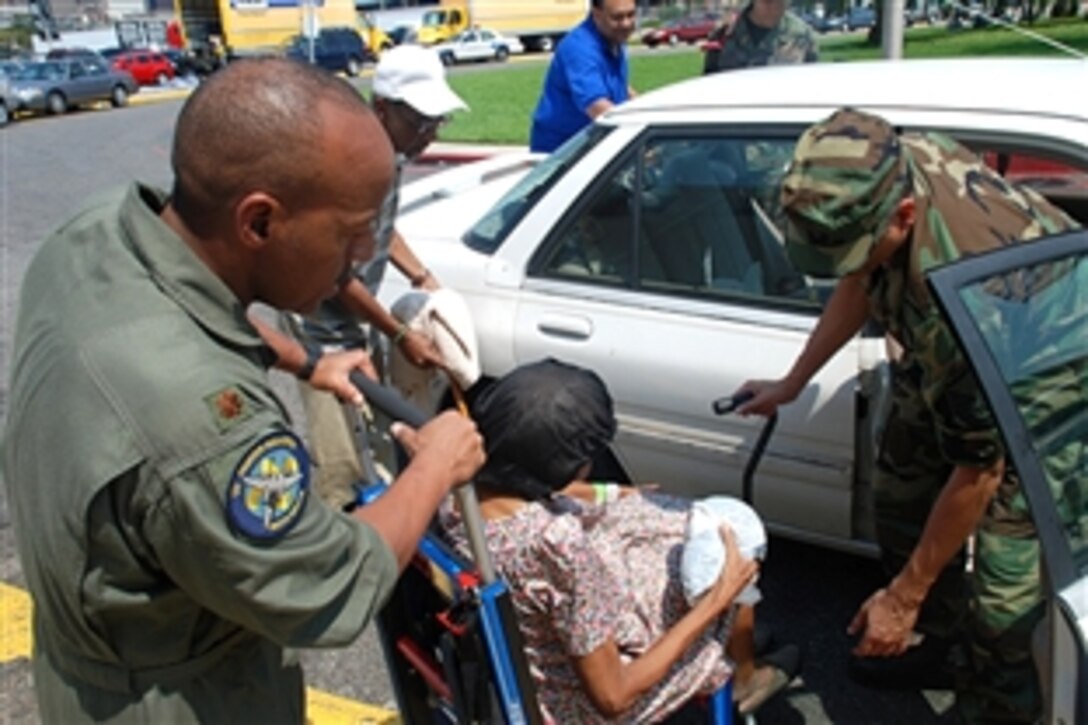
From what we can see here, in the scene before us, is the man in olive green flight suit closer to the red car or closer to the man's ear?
the man's ear

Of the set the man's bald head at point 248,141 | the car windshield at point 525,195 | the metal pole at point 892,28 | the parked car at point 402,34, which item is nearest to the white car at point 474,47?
the parked car at point 402,34

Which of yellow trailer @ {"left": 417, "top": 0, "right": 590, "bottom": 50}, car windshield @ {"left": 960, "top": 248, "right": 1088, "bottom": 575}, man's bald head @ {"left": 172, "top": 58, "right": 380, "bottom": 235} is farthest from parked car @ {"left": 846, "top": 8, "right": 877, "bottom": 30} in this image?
man's bald head @ {"left": 172, "top": 58, "right": 380, "bottom": 235}

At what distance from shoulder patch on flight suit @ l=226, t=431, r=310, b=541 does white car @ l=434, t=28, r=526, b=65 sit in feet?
140

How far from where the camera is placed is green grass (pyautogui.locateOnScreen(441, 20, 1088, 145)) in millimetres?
14422

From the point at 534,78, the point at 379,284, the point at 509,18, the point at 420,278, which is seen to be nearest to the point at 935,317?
the point at 420,278

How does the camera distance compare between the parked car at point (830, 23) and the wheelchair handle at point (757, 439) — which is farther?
the parked car at point (830, 23)

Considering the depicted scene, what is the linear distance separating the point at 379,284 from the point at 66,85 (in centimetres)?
2797

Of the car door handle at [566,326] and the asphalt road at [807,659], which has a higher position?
the car door handle at [566,326]

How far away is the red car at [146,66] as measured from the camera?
128ft

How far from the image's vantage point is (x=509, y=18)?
158 feet

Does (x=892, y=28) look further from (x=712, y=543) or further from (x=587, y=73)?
(x=712, y=543)

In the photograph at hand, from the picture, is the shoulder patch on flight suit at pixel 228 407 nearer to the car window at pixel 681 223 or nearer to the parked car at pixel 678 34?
the car window at pixel 681 223

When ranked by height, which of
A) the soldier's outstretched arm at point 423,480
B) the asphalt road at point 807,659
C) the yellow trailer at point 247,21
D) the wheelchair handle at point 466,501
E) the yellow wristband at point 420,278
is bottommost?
the yellow trailer at point 247,21

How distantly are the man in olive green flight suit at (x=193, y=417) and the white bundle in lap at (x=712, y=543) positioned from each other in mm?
892
